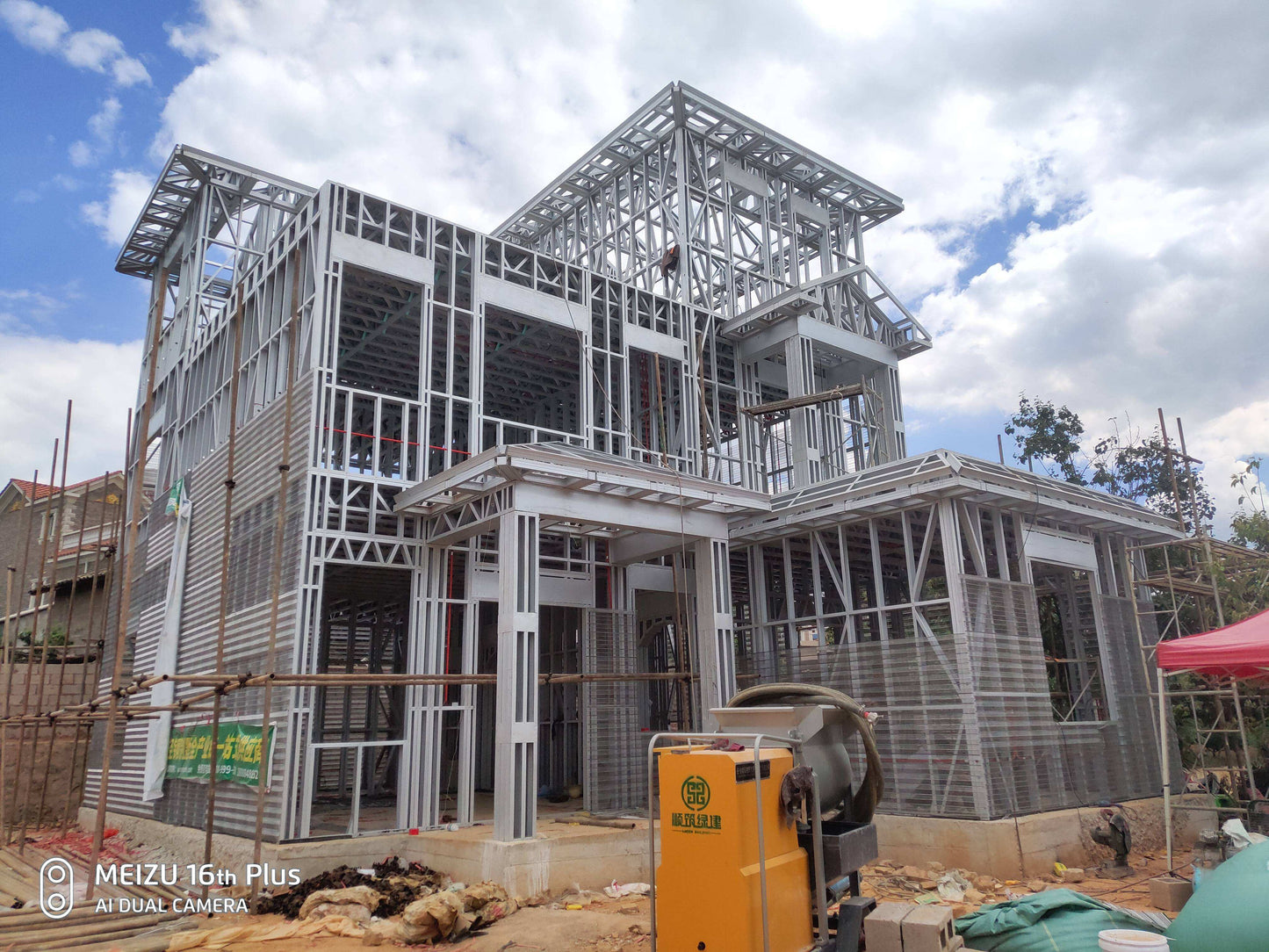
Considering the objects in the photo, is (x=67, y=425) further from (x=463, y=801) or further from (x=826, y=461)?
(x=826, y=461)

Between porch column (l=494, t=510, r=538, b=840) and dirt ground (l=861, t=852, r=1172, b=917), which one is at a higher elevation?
porch column (l=494, t=510, r=538, b=840)

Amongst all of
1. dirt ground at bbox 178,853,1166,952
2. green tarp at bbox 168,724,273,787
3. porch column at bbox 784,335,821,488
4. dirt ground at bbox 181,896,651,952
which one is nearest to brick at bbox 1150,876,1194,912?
dirt ground at bbox 178,853,1166,952

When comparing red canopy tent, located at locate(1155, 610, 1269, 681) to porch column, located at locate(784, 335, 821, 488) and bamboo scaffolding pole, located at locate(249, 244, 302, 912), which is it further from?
bamboo scaffolding pole, located at locate(249, 244, 302, 912)

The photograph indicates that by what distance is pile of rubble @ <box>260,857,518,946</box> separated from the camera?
388 inches

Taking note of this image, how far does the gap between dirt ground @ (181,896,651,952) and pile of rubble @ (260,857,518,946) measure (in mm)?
177

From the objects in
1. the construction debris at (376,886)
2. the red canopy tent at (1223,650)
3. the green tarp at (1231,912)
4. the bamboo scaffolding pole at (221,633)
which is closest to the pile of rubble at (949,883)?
the red canopy tent at (1223,650)

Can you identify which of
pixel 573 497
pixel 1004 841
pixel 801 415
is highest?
pixel 801 415

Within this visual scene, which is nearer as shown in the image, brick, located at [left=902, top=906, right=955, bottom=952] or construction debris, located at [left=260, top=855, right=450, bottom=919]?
brick, located at [left=902, top=906, right=955, bottom=952]

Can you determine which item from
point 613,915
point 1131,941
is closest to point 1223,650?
point 1131,941

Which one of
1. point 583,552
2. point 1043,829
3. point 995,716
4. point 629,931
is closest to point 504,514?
point 583,552

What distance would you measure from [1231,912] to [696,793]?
13.7 ft

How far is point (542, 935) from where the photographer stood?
10.0 meters

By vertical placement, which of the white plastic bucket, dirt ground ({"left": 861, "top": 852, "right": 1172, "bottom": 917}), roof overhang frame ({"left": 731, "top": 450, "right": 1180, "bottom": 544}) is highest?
roof overhang frame ({"left": 731, "top": 450, "right": 1180, "bottom": 544})

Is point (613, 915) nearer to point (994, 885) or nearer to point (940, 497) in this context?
point (994, 885)
